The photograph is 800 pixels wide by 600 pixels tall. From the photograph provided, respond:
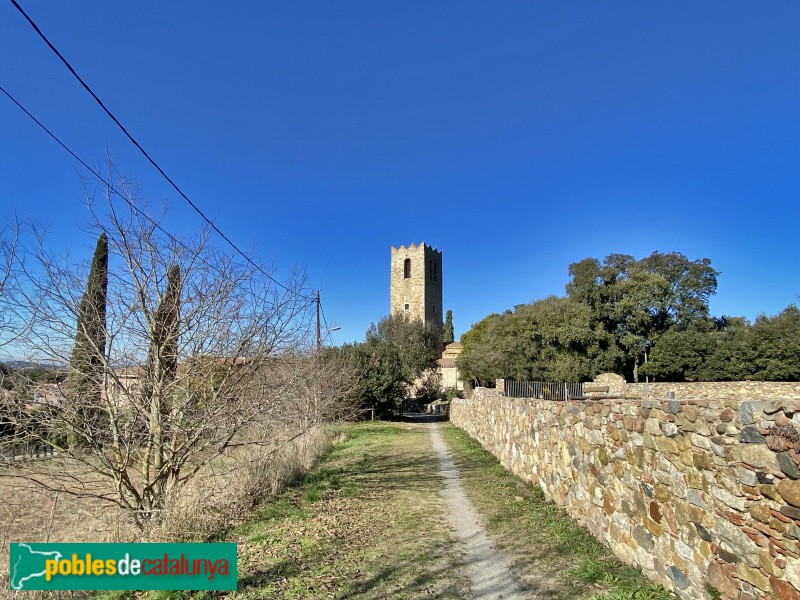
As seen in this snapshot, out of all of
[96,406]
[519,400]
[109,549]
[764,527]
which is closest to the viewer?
[764,527]

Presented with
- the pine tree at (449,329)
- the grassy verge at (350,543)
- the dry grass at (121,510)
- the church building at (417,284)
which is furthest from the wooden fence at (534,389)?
the pine tree at (449,329)

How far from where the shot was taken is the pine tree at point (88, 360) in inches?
234

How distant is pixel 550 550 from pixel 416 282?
55760mm

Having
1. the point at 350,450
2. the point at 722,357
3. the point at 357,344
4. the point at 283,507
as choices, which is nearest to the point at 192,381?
the point at 283,507

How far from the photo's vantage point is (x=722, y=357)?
30531mm

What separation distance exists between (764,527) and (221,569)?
3929 millimetres

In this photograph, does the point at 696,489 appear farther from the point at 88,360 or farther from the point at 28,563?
the point at 88,360

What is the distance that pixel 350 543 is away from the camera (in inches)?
217

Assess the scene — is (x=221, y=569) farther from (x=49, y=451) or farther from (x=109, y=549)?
(x=49, y=451)

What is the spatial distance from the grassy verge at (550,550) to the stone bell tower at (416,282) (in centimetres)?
Answer: 5088

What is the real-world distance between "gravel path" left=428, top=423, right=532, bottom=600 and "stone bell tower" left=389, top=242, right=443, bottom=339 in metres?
51.2

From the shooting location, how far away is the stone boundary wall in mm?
2744

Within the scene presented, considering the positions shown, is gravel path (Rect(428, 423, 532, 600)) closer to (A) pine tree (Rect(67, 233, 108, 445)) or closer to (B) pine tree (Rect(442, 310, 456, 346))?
(A) pine tree (Rect(67, 233, 108, 445))

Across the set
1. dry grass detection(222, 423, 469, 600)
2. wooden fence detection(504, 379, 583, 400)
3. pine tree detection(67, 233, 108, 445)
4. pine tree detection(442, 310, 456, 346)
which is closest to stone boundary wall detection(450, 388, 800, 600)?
dry grass detection(222, 423, 469, 600)
